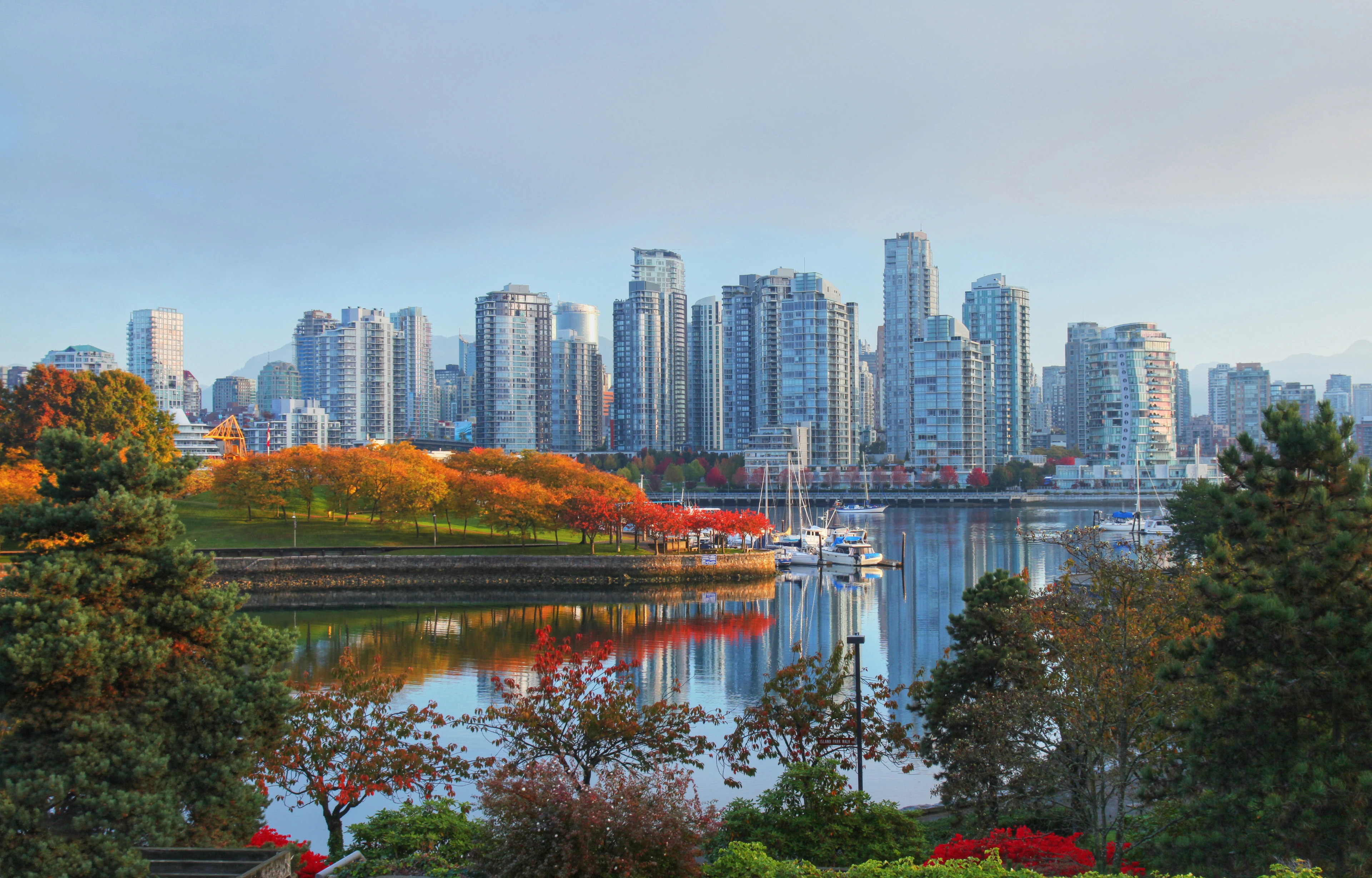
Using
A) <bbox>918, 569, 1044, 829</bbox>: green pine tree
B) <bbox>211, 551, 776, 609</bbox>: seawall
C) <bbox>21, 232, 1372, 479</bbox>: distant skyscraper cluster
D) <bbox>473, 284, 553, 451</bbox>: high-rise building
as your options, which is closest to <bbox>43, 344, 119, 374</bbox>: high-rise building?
<bbox>21, 232, 1372, 479</bbox>: distant skyscraper cluster

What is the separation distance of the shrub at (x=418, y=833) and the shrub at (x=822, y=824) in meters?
2.99

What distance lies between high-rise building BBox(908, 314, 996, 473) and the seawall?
305ft

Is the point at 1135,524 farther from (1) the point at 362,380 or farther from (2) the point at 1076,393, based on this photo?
(1) the point at 362,380

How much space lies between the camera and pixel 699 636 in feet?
115

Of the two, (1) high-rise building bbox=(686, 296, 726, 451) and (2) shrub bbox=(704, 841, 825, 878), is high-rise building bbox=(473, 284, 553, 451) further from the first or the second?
(2) shrub bbox=(704, 841, 825, 878)

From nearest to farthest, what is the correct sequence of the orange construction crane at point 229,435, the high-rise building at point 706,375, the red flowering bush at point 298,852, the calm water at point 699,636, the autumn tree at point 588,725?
the red flowering bush at point 298,852
the autumn tree at point 588,725
the calm water at point 699,636
the orange construction crane at point 229,435
the high-rise building at point 706,375

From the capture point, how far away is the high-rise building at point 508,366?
5896 inches

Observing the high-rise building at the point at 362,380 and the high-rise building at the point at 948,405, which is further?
the high-rise building at the point at 362,380

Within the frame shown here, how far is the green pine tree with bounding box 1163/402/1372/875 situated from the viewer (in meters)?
9.02

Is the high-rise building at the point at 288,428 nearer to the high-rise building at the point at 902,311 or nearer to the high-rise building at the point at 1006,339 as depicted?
the high-rise building at the point at 902,311

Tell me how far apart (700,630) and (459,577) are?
15.4m

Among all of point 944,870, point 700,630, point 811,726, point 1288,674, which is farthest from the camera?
point 700,630

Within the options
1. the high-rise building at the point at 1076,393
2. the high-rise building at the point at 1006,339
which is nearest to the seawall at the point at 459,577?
the high-rise building at the point at 1006,339

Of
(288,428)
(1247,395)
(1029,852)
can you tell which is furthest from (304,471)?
(1247,395)
